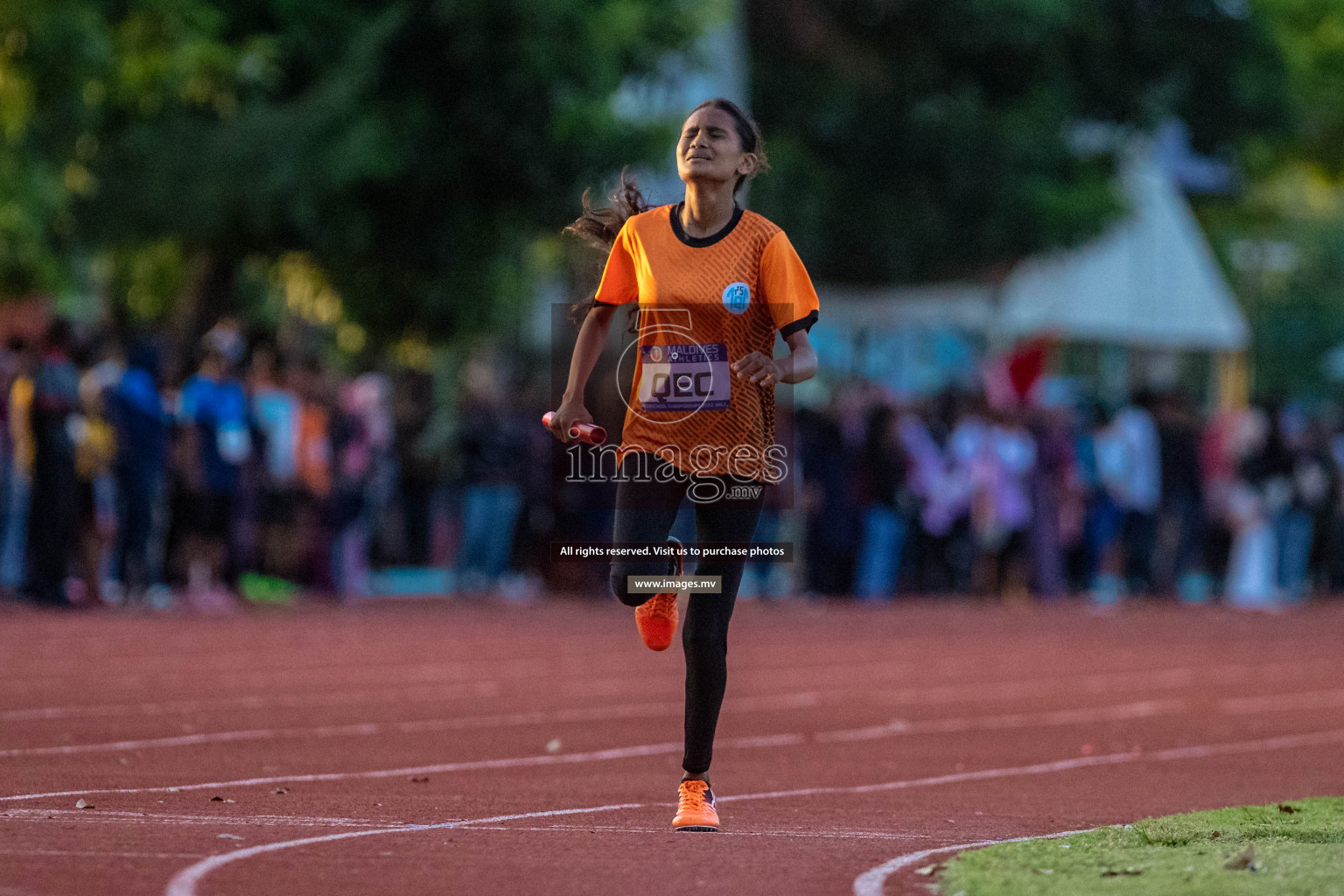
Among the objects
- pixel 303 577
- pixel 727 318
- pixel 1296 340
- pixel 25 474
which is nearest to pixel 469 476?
pixel 303 577

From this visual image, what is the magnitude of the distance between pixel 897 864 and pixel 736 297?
5.81 ft

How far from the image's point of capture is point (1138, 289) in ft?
126

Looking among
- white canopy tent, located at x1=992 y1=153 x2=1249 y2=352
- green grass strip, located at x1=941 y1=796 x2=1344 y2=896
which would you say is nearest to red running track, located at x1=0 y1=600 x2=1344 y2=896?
green grass strip, located at x1=941 y1=796 x2=1344 y2=896

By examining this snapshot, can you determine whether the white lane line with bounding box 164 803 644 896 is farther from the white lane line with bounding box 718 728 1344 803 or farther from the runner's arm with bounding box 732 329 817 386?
the runner's arm with bounding box 732 329 817 386

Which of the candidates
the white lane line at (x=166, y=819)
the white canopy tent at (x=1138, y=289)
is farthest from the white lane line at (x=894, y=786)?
the white canopy tent at (x=1138, y=289)

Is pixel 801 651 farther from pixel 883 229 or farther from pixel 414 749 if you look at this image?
pixel 883 229

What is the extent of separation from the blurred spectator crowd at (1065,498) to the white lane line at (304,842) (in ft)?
47.4

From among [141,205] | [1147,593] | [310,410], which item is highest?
[141,205]

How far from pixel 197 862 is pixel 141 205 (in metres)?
17.2

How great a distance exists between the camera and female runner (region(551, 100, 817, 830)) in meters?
7.07

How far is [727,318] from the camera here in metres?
7.07

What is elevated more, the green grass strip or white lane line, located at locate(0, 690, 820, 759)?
the green grass strip

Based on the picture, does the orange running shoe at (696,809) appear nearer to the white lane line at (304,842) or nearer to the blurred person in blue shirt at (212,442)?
the white lane line at (304,842)

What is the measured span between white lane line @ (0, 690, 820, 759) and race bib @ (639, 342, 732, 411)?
12.1ft
